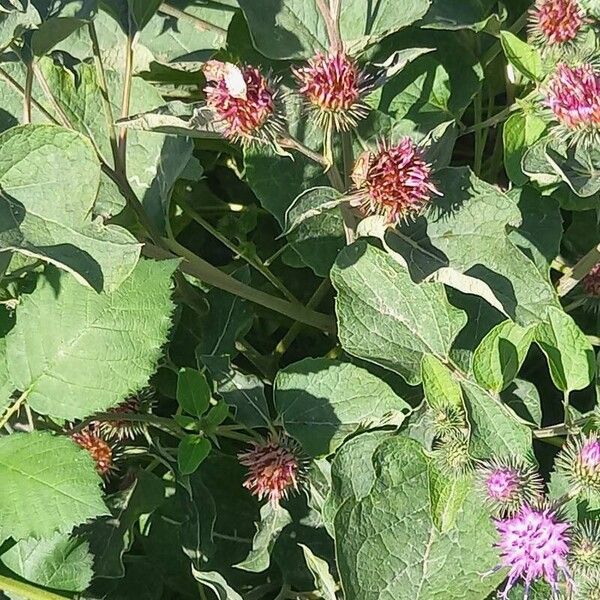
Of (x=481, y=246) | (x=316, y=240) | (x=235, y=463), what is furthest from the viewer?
(x=235, y=463)

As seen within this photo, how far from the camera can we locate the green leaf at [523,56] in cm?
181

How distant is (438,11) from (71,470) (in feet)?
3.91

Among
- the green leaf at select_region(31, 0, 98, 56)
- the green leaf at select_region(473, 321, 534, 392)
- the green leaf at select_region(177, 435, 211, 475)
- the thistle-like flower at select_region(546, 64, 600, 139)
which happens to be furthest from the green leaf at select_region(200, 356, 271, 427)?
the thistle-like flower at select_region(546, 64, 600, 139)

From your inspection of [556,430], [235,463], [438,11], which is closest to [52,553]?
[235,463]

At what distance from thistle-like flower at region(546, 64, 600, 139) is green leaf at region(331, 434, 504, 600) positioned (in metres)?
0.63

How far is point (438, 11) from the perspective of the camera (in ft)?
6.61

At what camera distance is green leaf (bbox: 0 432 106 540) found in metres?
1.63

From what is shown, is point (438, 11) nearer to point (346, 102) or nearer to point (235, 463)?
point (346, 102)

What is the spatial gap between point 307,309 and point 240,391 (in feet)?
0.98

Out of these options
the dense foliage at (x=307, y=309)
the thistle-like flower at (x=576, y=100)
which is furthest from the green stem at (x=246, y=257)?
the thistle-like flower at (x=576, y=100)

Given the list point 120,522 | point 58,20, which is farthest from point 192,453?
point 58,20

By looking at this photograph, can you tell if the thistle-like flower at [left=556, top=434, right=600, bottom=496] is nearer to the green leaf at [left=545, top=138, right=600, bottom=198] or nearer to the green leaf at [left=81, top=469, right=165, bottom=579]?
the green leaf at [left=545, top=138, right=600, bottom=198]

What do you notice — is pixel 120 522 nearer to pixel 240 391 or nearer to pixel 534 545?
pixel 240 391

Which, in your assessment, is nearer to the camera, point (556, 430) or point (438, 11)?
point (556, 430)
